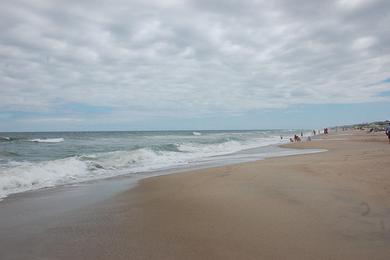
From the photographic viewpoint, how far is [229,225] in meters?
5.59

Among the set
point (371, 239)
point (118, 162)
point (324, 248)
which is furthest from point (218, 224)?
point (118, 162)

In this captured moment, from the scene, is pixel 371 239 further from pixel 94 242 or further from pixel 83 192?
pixel 83 192

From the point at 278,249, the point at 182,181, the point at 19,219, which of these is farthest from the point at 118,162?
the point at 278,249

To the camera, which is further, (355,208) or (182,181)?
(182,181)

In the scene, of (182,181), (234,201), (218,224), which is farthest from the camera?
(182,181)

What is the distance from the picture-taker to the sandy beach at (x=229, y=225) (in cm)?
448

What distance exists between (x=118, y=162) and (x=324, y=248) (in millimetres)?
14943

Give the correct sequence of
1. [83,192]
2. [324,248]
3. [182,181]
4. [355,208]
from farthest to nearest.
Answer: [182,181] < [83,192] < [355,208] < [324,248]

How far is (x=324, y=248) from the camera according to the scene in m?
4.45

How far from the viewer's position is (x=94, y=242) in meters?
4.96

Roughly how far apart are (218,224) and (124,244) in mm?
1593

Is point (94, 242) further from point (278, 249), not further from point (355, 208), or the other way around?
point (355, 208)

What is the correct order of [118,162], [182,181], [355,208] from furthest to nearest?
[118,162] → [182,181] → [355,208]

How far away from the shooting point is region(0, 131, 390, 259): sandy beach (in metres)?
4.48
